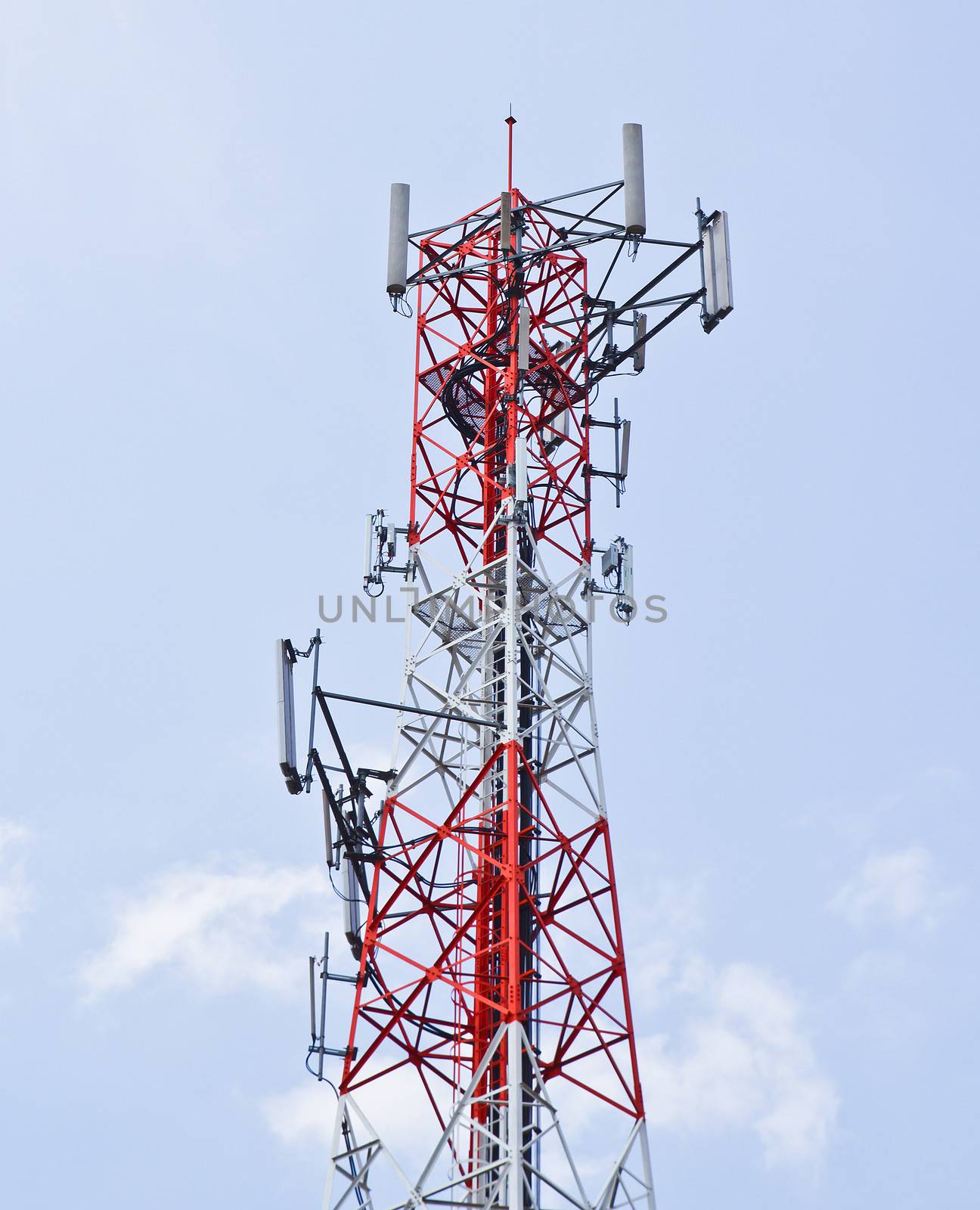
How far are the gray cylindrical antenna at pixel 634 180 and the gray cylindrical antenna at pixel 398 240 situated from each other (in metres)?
4.90

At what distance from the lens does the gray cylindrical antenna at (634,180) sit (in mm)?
44656

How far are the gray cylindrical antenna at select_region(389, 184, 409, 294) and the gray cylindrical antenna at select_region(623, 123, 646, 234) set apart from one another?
490cm

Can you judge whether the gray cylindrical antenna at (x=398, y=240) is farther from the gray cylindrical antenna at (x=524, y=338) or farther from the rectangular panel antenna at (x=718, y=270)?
the rectangular panel antenna at (x=718, y=270)

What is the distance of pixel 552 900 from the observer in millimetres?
39438

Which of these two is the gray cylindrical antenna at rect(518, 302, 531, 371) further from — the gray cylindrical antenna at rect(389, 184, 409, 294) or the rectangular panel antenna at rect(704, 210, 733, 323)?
the rectangular panel antenna at rect(704, 210, 733, 323)

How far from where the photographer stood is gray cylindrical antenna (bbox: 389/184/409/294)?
45906 mm

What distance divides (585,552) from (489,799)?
6.00 meters

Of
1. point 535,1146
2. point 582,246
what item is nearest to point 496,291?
point 582,246

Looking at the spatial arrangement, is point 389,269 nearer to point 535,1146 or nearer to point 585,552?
point 585,552

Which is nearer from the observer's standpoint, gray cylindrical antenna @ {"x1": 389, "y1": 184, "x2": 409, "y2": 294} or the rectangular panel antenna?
the rectangular panel antenna

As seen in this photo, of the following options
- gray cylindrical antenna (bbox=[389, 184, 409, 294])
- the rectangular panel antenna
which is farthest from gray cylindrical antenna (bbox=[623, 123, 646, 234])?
gray cylindrical antenna (bbox=[389, 184, 409, 294])

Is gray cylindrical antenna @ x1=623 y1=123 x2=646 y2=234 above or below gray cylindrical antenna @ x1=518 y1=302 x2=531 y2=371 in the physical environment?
above

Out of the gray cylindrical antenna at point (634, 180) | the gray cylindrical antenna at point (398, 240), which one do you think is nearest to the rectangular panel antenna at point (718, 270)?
the gray cylindrical antenna at point (634, 180)

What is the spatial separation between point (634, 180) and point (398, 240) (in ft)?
17.3
